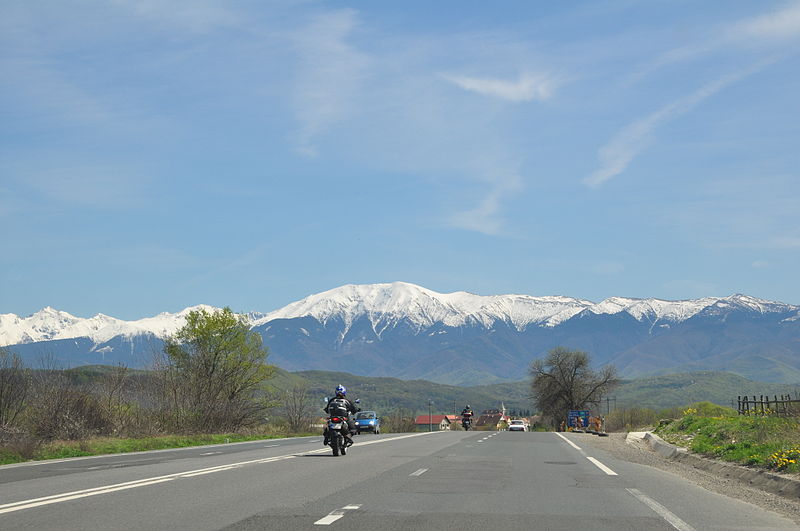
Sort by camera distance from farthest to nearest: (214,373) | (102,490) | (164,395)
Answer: (214,373), (164,395), (102,490)

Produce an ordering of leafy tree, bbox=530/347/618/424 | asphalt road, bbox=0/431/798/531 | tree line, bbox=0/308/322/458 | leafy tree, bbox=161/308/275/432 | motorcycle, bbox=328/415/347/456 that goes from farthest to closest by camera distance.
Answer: leafy tree, bbox=530/347/618/424 < leafy tree, bbox=161/308/275/432 < tree line, bbox=0/308/322/458 < motorcycle, bbox=328/415/347/456 < asphalt road, bbox=0/431/798/531

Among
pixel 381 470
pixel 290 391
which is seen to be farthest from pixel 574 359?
pixel 381 470

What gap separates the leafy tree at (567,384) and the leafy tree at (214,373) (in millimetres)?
53990

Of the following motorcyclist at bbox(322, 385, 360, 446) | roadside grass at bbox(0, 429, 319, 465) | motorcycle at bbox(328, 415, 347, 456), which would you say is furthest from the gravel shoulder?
roadside grass at bbox(0, 429, 319, 465)

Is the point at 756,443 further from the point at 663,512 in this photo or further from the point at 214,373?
the point at 214,373

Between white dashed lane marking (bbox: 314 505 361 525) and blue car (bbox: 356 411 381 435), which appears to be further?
blue car (bbox: 356 411 381 435)

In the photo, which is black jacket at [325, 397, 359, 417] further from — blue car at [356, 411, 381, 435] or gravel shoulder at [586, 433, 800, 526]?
blue car at [356, 411, 381, 435]

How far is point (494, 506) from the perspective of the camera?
12.6m

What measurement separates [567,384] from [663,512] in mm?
104130

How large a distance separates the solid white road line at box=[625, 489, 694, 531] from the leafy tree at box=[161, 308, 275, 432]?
29.7 meters

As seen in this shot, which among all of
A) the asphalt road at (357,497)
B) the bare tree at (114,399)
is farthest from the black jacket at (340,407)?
the bare tree at (114,399)

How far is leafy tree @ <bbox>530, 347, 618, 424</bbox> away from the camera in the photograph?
113 meters

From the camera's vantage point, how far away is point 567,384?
4500 inches

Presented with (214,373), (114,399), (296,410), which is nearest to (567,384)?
(214,373)
